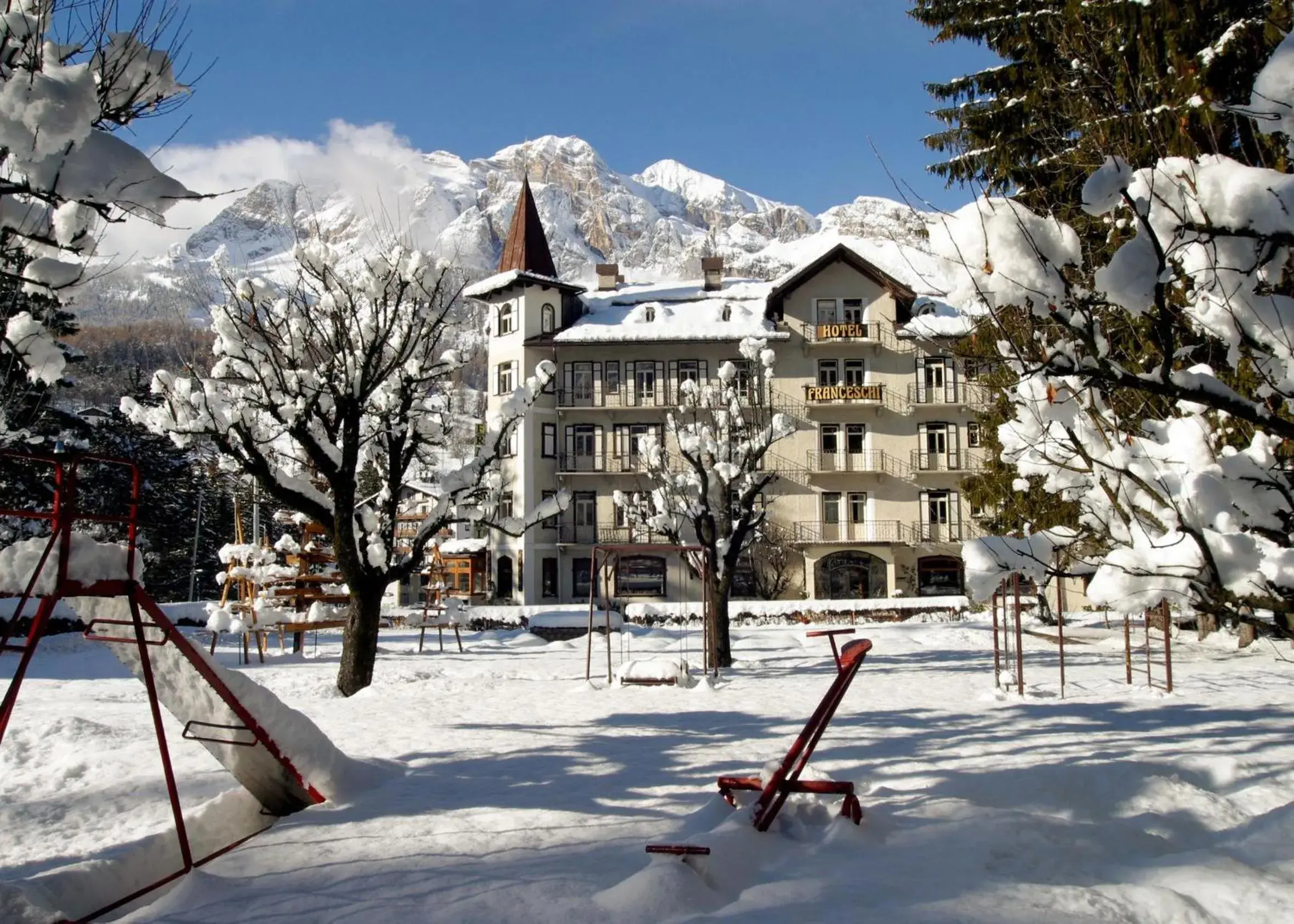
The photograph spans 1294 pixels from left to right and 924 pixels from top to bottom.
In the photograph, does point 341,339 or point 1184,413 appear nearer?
point 1184,413

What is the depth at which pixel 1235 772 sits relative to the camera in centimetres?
845

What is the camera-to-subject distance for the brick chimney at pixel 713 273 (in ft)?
141

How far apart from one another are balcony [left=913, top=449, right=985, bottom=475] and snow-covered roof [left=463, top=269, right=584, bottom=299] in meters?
15.5

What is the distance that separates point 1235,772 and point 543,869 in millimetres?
6289

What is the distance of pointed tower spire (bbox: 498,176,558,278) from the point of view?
41719 mm

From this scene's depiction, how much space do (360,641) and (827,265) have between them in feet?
99.3

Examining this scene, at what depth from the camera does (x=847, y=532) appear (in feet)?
129

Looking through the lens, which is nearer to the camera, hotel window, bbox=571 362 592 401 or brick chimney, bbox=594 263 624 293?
hotel window, bbox=571 362 592 401

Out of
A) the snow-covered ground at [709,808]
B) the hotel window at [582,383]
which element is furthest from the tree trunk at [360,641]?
the hotel window at [582,383]

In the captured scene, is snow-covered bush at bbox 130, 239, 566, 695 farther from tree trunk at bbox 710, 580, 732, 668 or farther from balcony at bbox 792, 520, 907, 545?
balcony at bbox 792, 520, 907, 545

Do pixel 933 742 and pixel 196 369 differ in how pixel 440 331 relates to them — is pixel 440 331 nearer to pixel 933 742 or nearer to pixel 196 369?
pixel 196 369

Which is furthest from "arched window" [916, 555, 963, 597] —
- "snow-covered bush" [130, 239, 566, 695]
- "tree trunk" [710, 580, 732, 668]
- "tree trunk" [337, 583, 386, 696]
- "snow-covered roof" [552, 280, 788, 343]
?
"tree trunk" [337, 583, 386, 696]

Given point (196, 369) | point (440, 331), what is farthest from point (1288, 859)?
point (196, 369)

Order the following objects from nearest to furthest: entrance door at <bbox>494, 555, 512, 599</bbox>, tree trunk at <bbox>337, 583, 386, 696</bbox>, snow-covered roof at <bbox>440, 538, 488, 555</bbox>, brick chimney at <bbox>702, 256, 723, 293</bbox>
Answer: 1. tree trunk at <bbox>337, 583, 386, 696</bbox>
2. entrance door at <bbox>494, 555, 512, 599</bbox>
3. snow-covered roof at <bbox>440, 538, 488, 555</bbox>
4. brick chimney at <bbox>702, 256, 723, 293</bbox>
